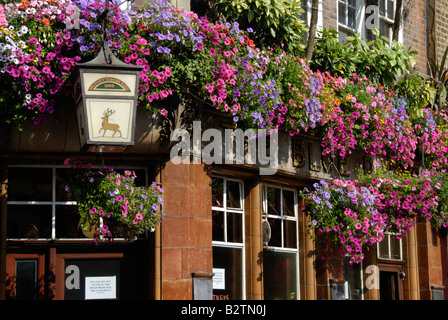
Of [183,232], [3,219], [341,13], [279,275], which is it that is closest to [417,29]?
[341,13]

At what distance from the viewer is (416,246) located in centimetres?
1474

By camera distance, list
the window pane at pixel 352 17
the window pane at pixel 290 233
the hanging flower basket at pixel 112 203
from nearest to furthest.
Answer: the hanging flower basket at pixel 112 203
the window pane at pixel 290 233
the window pane at pixel 352 17

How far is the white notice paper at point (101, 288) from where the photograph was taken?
992 cm

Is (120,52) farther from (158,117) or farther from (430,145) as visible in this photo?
(430,145)

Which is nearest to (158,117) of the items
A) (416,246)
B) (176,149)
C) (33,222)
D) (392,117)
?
(176,149)

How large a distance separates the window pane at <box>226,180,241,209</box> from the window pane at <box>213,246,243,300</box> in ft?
1.91

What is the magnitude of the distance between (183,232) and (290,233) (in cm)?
265

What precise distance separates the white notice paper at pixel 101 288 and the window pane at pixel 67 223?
0.54 meters

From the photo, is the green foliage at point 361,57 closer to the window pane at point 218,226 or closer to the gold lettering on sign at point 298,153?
the gold lettering on sign at point 298,153

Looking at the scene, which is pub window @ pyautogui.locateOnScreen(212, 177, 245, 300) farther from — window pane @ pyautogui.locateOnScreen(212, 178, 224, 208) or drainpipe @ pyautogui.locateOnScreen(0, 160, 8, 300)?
drainpipe @ pyautogui.locateOnScreen(0, 160, 8, 300)

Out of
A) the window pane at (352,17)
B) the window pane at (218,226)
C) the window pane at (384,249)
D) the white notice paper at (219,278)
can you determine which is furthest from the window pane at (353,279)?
the window pane at (352,17)

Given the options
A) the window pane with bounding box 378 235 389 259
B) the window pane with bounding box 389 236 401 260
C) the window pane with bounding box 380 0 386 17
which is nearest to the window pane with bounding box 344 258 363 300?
the window pane with bounding box 378 235 389 259

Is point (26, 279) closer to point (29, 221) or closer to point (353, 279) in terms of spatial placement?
point (29, 221)

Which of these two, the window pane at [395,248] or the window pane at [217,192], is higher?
the window pane at [217,192]
